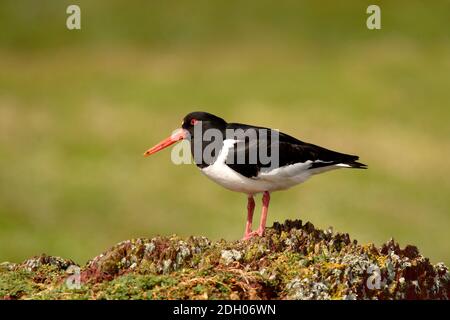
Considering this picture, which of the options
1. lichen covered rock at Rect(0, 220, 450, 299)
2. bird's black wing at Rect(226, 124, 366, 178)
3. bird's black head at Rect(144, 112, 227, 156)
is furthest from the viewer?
bird's black head at Rect(144, 112, 227, 156)

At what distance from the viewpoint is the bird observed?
10906 millimetres

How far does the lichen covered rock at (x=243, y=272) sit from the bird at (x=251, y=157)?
5.04ft

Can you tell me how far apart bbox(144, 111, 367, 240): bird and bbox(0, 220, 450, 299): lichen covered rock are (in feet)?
5.04

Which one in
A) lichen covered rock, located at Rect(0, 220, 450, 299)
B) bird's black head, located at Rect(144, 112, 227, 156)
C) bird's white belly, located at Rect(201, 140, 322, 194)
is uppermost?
bird's black head, located at Rect(144, 112, 227, 156)

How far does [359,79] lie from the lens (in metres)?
33.5

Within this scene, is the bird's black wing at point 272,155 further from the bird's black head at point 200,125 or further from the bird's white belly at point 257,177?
the bird's black head at point 200,125

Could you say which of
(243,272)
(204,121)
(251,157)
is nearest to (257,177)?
(251,157)

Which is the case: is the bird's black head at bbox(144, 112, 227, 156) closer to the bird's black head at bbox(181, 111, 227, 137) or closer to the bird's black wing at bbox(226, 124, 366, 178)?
the bird's black head at bbox(181, 111, 227, 137)

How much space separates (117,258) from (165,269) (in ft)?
1.54

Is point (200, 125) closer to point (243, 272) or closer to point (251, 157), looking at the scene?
point (251, 157)

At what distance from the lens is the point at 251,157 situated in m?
10.9

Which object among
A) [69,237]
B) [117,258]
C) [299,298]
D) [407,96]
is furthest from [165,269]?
[407,96]

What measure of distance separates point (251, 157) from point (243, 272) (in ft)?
9.57

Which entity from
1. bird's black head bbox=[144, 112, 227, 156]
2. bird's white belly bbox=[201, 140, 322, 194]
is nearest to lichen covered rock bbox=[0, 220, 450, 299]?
bird's white belly bbox=[201, 140, 322, 194]
